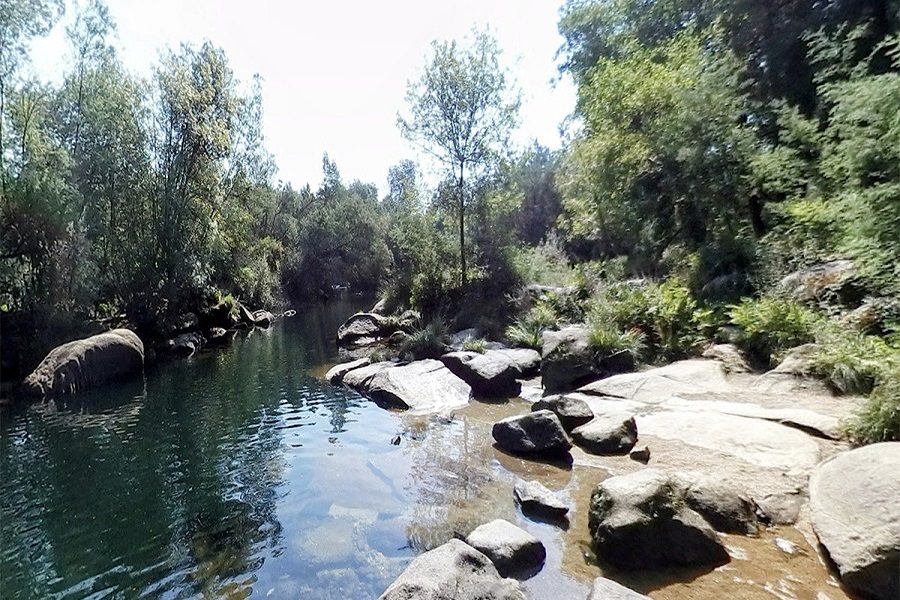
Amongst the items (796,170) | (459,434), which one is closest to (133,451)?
(459,434)

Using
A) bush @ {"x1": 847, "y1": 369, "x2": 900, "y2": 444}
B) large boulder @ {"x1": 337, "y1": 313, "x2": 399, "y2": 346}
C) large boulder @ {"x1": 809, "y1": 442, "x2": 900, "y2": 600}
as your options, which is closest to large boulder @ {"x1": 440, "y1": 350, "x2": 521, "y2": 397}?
bush @ {"x1": 847, "y1": 369, "x2": 900, "y2": 444}

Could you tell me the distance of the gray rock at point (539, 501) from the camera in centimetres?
560

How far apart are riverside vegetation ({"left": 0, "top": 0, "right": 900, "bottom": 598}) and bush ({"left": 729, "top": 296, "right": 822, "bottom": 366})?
0.04m

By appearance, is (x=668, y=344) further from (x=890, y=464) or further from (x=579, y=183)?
(x=579, y=183)

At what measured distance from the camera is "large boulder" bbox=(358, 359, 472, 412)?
36.6 ft

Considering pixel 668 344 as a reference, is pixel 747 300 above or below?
above

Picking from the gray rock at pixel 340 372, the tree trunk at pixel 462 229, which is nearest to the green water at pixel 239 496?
the gray rock at pixel 340 372

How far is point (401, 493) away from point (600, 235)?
67.3ft

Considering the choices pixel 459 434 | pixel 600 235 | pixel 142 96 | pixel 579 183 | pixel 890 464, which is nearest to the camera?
pixel 890 464

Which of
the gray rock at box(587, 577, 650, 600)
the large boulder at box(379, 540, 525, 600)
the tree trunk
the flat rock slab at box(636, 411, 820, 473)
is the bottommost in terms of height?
the gray rock at box(587, 577, 650, 600)

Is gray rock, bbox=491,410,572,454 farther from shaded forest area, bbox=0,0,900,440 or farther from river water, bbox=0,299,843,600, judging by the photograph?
shaded forest area, bbox=0,0,900,440

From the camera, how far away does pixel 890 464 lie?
163 inches

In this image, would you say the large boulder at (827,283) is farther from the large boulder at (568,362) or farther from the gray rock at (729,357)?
the large boulder at (568,362)

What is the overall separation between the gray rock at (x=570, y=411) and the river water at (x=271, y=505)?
120cm
